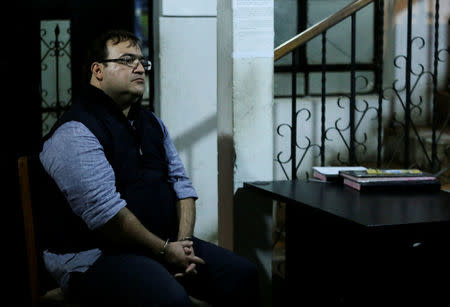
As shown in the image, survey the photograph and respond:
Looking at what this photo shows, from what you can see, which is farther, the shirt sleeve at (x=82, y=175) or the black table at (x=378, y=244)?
the shirt sleeve at (x=82, y=175)

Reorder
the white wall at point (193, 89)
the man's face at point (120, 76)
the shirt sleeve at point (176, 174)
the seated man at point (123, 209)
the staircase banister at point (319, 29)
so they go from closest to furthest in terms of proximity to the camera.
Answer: the seated man at point (123, 209)
the man's face at point (120, 76)
the shirt sleeve at point (176, 174)
the staircase banister at point (319, 29)
the white wall at point (193, 89)

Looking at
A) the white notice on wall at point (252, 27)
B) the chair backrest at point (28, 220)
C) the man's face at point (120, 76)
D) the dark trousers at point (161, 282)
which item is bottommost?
the dark trousers at point (161, 282)

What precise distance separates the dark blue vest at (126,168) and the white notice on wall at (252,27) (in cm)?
55

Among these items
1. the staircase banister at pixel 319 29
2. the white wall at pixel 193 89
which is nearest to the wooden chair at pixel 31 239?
the staircase banister at pixel 319 29

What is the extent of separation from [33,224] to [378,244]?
1097 mm

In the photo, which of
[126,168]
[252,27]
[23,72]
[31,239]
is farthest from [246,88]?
[23,72]

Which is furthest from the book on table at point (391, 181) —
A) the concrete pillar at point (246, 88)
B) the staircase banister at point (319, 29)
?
the staircase banister at point (319, 29)

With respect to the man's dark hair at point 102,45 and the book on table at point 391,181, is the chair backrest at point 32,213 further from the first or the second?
the book on table at point 391,181

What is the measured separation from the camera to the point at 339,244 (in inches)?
74.6

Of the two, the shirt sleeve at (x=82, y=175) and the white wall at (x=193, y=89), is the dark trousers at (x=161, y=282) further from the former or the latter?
the white wall at (x=193, y=89)

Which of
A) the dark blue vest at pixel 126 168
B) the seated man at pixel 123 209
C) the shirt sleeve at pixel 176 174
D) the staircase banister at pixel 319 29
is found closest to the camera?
the seated man at pixel 123 209

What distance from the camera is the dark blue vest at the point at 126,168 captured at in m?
1.87

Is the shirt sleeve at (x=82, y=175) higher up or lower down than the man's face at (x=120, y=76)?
lower down

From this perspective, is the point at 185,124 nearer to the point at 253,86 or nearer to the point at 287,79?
the point at 253,86
